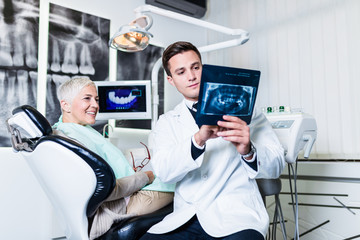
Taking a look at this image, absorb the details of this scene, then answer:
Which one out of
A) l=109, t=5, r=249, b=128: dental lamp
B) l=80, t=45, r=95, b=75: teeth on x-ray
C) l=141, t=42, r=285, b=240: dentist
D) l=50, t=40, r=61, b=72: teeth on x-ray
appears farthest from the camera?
l=80, t=45, r=95, b=75: teeth on x-ray

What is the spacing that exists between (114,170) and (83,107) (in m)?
0.43

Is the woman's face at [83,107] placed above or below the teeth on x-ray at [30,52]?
below

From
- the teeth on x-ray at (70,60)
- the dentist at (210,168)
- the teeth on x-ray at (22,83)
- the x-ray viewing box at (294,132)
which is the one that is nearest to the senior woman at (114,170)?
the dentist at (210,168)

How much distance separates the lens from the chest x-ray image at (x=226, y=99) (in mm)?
957

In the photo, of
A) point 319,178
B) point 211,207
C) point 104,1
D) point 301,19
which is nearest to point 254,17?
point 301,19

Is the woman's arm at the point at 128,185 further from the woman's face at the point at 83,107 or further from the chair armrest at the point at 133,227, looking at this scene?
the woman's face at the point at 83,107

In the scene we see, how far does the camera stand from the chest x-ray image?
957mm

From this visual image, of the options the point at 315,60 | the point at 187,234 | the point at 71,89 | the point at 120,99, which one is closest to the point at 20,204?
the point at 120,99

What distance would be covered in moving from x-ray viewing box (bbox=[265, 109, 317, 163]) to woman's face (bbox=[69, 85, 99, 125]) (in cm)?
102

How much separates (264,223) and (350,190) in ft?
4.75

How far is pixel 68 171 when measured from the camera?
1012mm

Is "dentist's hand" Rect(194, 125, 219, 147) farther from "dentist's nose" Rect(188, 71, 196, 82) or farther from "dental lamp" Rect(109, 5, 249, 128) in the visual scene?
"dental lamp" Rect(109, 5, 249, 128)

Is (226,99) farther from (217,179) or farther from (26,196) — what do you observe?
(26,196)

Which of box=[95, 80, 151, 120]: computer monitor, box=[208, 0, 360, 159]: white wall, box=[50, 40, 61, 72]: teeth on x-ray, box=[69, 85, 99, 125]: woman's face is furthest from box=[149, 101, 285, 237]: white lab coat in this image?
box=[50, 40, 61, 72]: teeth on x-ray
